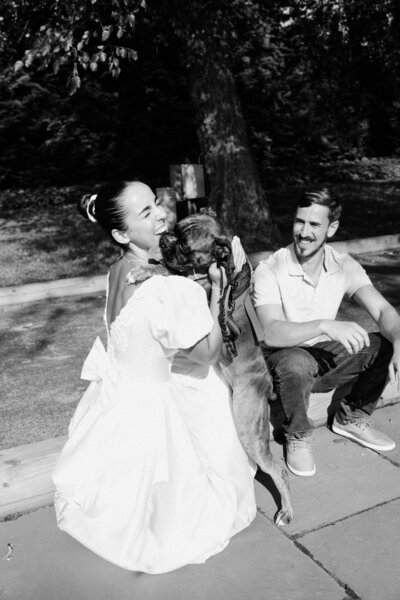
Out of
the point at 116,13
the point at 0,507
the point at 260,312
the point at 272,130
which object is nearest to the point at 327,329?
the point at 260,312

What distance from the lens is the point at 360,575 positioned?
8.43 feet

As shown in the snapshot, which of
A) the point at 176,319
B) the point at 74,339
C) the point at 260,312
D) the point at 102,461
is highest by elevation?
the point at 176,319

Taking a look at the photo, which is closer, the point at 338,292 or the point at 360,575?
the point at 360,575

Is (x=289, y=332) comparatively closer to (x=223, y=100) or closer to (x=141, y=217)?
(x=141, y=217)

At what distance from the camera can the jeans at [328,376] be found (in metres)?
3.38

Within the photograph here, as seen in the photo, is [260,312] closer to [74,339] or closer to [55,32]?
[74,339]

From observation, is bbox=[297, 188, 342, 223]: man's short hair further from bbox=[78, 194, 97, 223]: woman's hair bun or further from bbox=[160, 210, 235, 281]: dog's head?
bbox=[78, 194, 97, 223]: woman's hair bun

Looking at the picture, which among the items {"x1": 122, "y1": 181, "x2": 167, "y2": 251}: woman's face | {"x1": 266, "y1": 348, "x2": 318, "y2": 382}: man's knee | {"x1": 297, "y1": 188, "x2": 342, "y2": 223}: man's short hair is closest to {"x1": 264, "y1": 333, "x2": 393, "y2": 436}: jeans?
{"x1": 266, "y1": 348, "x2": 318, "y2": 382}: man's knee

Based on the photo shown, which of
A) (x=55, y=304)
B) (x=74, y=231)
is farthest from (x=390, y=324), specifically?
(x=74, y=231)

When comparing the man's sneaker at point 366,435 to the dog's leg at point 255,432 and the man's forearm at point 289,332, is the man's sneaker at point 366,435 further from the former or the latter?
the dog's leg at point 255,432

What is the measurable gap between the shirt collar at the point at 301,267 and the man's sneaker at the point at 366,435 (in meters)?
0.92

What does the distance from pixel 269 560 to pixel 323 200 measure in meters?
1.98

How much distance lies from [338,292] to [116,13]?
17.2 ft

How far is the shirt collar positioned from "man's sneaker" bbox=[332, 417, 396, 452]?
0.92 meters
